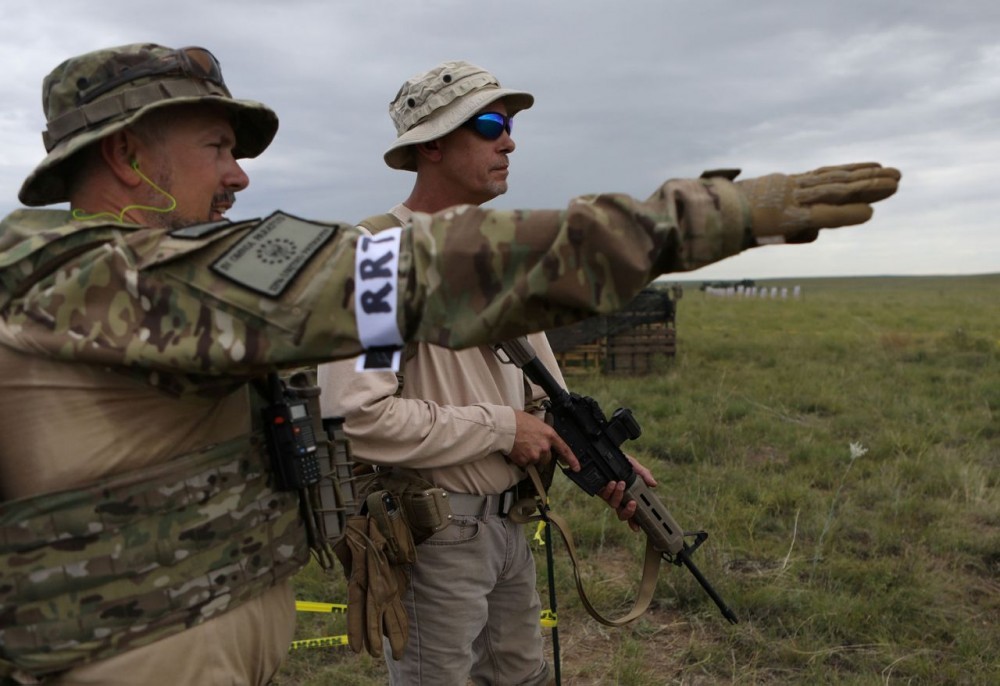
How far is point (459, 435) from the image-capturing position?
8.15 feet

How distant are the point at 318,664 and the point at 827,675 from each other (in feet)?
7.83

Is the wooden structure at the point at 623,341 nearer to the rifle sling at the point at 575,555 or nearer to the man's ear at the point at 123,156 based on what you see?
the rifle sling at the point at 575,555

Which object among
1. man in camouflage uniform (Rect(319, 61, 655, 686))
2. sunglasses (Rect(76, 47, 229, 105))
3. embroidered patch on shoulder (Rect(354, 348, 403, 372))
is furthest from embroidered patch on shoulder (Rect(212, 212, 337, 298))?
man in camouflage uniform (Rect(319, 61, 655, 686))

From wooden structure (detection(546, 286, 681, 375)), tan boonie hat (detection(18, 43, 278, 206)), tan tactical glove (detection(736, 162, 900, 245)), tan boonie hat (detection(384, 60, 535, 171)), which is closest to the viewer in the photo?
tan tactical glove (detection(736, 162, 900, 245))

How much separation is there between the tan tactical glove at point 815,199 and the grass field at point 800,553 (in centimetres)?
293

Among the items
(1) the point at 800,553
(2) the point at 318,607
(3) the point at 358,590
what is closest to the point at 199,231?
(3) the point at 358,590

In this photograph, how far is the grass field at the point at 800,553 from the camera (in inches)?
153

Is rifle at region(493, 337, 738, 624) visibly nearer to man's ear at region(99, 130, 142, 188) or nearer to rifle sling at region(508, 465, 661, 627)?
rifle sling at region(508, 465, 661, 627)

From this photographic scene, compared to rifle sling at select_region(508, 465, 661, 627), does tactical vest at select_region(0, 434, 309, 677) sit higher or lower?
higher

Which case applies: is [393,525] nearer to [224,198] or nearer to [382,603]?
[382,603]

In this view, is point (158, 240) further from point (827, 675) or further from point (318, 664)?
point (827, 675)

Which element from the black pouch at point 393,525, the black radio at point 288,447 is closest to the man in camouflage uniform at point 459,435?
the black pouch at point 393,525

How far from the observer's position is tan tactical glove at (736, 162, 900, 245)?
1.36 meters

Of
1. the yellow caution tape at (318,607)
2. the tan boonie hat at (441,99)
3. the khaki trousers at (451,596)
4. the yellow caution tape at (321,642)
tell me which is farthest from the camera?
the yellow caution tape at (318,607)
